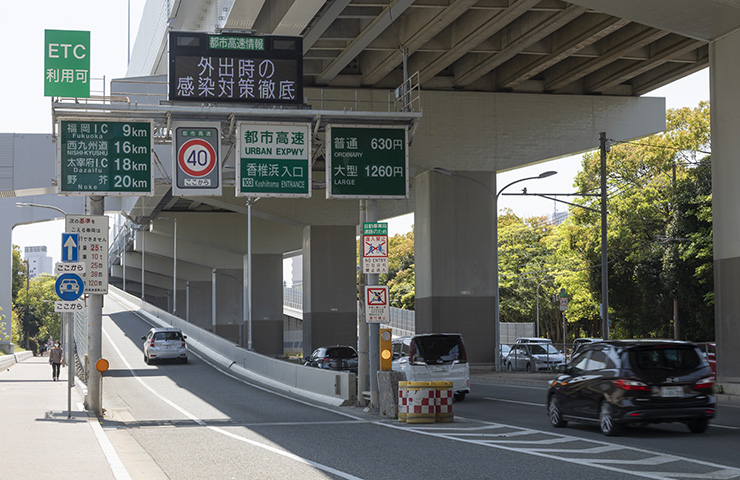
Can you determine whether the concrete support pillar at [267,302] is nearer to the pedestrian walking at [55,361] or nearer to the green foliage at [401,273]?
the pedestrian walking at [55,361]

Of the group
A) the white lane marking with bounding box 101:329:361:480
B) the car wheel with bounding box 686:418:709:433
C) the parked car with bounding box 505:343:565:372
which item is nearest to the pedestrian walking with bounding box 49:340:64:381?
the white lane marking with bounding box 101:329:361:480

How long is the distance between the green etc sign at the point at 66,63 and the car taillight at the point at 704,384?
46.6 feet

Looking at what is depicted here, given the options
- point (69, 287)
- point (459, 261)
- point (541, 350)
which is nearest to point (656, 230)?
point (541, 350)

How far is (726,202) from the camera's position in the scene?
23.9m

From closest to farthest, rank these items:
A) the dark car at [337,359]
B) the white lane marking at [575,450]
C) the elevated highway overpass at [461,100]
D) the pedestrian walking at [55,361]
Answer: the white lane marking at [575,450] → the elevated highway overpass at [461,100] → the dark car at [337,359] → the pedestrian walking at [55,361]

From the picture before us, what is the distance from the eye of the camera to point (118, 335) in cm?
6166

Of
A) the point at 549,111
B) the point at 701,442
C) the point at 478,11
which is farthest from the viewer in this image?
the point at 549,111

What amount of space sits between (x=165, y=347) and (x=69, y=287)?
81.9ft

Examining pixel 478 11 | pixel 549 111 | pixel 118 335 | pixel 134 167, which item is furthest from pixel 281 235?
pixel 134 167

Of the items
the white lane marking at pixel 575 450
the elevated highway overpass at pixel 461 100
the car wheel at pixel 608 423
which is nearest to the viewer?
the white lane marking at pixel 575 450

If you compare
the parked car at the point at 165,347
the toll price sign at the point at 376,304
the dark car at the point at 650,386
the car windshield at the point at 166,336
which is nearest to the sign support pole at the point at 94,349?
the toll price sign at the point at 376,304

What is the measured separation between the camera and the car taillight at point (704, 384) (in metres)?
15.3

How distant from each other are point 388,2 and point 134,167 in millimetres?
11333

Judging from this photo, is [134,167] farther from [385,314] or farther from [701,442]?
[701,442]
